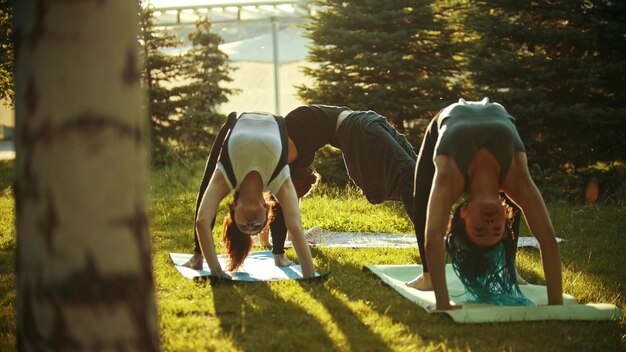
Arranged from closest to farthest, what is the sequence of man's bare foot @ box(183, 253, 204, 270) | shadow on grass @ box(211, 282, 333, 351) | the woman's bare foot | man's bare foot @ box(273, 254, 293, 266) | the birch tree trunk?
the birch tree trunk < shadow on grass @ box(211, 282, 333, 351) < man's bare foot @ box(183, 253, 204, 270) < man's bare foot @ box(273, 254, 293, 266) < the woman's bare foot

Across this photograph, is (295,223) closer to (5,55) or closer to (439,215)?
(439,215)

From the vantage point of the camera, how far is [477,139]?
418cm

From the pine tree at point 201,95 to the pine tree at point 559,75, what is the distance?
19.4 ft

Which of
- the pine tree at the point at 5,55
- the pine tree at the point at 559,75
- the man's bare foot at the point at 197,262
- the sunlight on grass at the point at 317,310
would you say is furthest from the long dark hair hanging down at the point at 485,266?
the pine tree at the point at 5,55

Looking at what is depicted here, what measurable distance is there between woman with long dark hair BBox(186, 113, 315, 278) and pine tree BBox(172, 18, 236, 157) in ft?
30.8

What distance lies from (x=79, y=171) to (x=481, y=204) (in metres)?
2.50

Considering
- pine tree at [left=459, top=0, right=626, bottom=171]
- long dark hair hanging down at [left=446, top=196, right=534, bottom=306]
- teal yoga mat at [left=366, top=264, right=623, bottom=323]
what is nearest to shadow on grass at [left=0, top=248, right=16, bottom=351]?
teal yoga mat at [left=366, top=264, right=623, bottom=323]

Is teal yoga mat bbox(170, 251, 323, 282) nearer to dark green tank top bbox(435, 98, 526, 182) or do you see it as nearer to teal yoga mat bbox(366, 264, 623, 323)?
teal yoga mat bbox(366, 264, 623, 323)

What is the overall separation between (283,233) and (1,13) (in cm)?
662

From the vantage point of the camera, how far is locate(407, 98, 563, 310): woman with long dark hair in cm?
409

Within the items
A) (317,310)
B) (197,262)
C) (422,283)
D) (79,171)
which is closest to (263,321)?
(317,310)

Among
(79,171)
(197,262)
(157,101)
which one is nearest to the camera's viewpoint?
(79,171)

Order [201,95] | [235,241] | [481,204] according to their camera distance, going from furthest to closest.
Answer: [201,95] → [235,241] → [481,204]

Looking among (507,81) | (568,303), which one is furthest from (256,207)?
(507,81)
